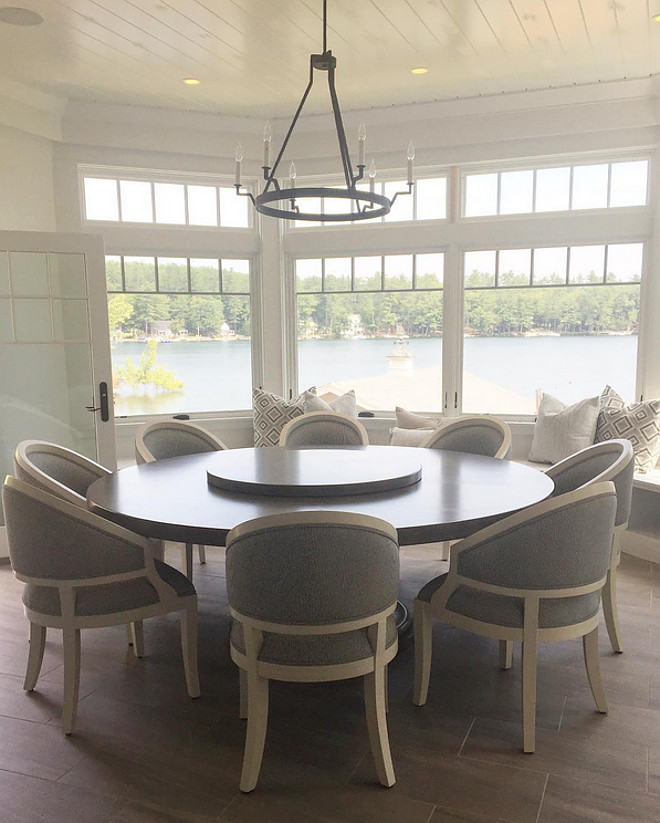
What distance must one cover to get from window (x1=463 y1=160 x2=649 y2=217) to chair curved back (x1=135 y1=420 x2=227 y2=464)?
113 inches

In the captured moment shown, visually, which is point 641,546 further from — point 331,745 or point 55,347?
point 55,347

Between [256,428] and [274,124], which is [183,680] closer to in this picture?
[256,428]

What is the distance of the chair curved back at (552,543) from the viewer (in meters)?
2.29

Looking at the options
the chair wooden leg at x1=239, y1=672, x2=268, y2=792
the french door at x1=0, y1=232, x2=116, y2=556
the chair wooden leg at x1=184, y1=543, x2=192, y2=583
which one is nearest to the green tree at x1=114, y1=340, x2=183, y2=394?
the french door at x1=0, y1=232, x2=116, y2=556

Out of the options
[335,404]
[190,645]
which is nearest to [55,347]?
[335,404]

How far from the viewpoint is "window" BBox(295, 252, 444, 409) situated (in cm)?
572

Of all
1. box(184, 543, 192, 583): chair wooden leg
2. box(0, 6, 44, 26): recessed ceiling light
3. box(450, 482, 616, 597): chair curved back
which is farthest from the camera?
box(184, 543, 192, 583): chair wooden leg

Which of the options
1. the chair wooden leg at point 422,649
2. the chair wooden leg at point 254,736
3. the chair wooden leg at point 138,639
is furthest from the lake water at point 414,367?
the chair wooden leg at point 254,736

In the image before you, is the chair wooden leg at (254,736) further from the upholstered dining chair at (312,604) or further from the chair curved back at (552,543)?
the chair curved back at (552,543)

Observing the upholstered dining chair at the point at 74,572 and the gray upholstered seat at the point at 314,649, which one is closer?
the gray upholstered seat at the point at 314,649

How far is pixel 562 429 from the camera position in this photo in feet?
16.1

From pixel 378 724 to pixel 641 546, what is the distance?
2943mm

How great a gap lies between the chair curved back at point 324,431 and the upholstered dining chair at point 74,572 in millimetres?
1816

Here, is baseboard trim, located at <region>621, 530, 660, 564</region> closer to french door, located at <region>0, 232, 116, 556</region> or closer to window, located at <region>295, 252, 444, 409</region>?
window, located at <region>295, 252, 444, 409</region>
